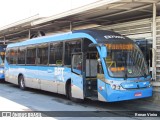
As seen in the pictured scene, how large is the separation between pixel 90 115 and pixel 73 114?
1.83ft

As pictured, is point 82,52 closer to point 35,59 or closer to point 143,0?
point 143,0

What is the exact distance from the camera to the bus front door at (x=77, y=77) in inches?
484

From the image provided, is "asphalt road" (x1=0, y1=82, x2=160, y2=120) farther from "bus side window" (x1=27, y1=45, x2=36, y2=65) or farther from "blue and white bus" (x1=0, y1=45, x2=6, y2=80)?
"blue and white bus" (x1=0, y1=45, x2=6, y2=80)

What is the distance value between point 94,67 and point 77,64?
68cm

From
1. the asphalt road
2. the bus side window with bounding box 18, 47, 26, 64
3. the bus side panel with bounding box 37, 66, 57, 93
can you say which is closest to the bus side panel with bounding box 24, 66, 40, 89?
the bus side panel with bounding box 37, 66, 57, 93

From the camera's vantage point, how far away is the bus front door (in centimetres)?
1228

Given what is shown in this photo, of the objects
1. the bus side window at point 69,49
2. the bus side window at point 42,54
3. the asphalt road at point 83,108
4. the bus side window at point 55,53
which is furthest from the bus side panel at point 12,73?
the bus side window at point 69,49

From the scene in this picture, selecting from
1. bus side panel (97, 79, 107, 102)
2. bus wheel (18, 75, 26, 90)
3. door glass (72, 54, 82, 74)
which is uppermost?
door glass (72, 54, 82, 74)

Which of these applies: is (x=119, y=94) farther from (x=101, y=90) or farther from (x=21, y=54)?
(x=21, y=54)

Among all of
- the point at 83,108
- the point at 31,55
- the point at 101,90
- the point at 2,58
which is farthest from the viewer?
the point at 2,58

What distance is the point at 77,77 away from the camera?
41.1 ft

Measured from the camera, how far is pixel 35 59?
54.6 ft

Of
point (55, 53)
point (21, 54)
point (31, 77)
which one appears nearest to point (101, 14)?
point (55, 53)

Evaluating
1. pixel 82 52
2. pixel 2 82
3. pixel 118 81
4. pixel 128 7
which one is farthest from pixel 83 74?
pixel 2 82
